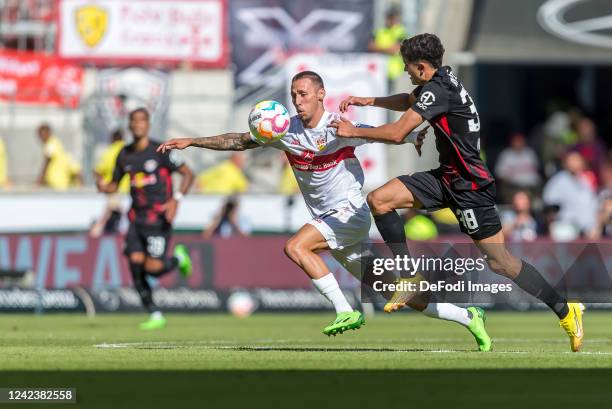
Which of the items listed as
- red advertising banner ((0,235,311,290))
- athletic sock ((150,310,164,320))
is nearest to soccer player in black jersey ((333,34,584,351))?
athletic sock ((150,310,164,320))

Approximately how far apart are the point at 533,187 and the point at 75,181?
28.1ft

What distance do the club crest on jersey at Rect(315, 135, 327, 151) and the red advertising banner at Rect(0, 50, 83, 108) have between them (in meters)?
14.5

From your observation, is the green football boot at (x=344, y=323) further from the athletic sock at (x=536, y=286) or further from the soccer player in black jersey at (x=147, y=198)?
the soccer player in black jersey at (x=147, y=198)

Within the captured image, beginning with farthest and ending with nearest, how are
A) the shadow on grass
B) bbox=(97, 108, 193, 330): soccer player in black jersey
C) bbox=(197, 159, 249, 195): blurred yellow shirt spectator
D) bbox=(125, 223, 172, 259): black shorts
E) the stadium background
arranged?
1. bbox=(197, 159, 249, 195): blurred yellow shirt spectator
2. the stadium background
3. bbox=(125, 223, 172, 259): black shorts
4. bbox=(97, 108, 193, 330): soccer player in black jersey
5. the shadow on grass

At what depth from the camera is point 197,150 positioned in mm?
25781

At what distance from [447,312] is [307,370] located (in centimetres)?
224

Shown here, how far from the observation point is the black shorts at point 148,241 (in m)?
17.5

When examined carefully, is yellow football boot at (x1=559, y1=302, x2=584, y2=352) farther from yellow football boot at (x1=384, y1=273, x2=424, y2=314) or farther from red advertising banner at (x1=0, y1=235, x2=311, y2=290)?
red advertising banner at (x1=0, y1=235, x2=311, y2=290)

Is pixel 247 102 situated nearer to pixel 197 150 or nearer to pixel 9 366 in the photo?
pixel 197 150

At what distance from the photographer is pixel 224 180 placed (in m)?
25.3

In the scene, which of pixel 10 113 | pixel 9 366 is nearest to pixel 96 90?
pixel 10 113

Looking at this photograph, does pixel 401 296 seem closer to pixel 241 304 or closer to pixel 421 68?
pixel 421 68

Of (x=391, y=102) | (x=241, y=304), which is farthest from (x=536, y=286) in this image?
(x=241, y=304)

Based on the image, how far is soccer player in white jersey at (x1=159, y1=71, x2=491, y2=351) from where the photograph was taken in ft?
38.8
